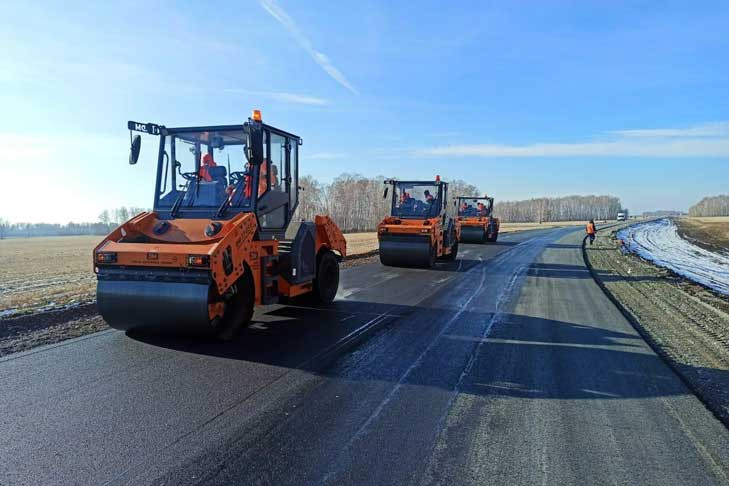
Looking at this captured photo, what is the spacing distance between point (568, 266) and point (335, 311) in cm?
1049

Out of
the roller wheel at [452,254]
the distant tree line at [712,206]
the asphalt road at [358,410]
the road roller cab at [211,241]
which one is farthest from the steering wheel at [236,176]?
the distant tree line at [712,206]

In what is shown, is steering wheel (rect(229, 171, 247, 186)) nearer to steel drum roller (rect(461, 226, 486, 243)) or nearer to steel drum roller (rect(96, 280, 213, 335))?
steel drum roller (rect(96, 280, 213, 335))

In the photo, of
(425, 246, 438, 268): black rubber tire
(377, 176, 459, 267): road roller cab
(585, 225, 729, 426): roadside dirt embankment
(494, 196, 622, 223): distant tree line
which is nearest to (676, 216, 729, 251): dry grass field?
(585, 225, 729, 426): roadside dirt embankment

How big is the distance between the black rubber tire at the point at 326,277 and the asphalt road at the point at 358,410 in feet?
4.51

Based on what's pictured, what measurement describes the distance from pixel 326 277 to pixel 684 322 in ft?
18.9

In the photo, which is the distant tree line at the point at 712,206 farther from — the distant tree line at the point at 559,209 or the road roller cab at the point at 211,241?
the road roller cab at the point at 211,241

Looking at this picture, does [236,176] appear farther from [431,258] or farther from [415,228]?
[431,258]

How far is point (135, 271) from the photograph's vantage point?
5410 millimetres

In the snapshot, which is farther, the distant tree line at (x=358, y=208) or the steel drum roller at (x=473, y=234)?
the distant tree line at (x=358, y=208)

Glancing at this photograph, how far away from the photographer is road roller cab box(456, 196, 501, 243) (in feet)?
83.4

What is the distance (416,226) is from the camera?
13.7 meters

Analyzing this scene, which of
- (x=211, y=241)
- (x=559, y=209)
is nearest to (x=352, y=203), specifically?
(x=211, y=241)

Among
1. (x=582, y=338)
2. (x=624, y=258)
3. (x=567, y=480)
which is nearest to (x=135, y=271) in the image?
(x=567, y=480)

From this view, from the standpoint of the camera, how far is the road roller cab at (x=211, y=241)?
5262 mm
